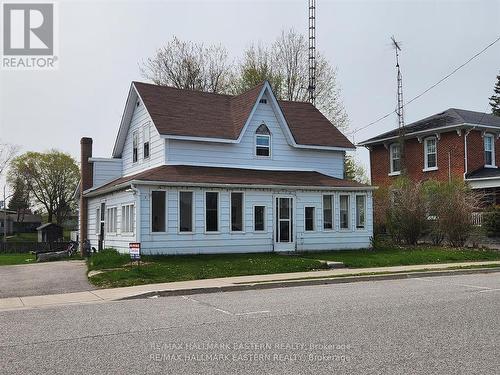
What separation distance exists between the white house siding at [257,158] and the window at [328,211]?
288 centimetres

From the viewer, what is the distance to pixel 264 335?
8617 millimetres

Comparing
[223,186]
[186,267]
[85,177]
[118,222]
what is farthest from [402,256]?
[85,177]

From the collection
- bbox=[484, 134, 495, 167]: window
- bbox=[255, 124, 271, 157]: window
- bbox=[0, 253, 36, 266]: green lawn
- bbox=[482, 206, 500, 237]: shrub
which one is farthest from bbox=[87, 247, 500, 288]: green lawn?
bbox=[484, 134, 495, 167]: window

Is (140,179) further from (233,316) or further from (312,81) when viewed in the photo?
(312,81)

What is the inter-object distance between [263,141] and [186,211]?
643 cm

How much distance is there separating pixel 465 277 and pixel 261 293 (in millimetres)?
7281

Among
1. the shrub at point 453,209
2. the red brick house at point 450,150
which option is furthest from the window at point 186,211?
the red brick house at point 450,150

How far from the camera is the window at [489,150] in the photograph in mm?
34406

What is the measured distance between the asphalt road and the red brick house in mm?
21017

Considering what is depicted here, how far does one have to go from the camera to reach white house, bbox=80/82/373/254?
22.1 metres

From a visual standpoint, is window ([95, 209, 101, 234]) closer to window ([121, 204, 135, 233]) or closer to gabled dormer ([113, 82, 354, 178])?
gabled dormer ([113, 82, 354, 178])

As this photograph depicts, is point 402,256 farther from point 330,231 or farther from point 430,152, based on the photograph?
point 430,152

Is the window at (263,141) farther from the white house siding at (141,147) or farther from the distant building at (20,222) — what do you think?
the distant building at (20,222)

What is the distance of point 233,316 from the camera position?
10.5 m
